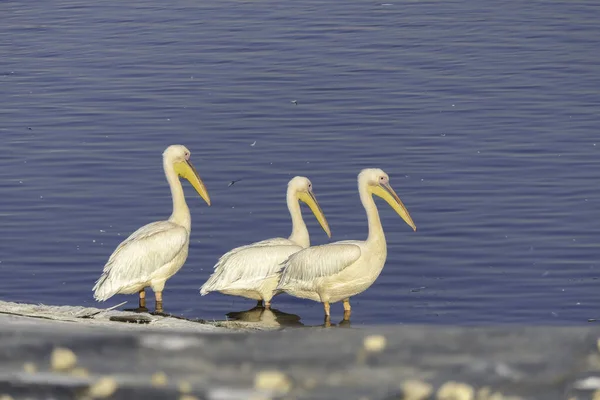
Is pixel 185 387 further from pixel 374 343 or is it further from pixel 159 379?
pixel 374 343

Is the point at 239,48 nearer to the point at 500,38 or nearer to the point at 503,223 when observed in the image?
the point at 500,38

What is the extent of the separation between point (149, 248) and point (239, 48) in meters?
12.1

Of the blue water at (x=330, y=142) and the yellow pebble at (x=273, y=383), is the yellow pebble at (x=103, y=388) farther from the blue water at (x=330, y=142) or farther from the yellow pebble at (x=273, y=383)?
the blue water at (x=330, y=142)

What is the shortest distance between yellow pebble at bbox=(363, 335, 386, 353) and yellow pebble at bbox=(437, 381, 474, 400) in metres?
0.15

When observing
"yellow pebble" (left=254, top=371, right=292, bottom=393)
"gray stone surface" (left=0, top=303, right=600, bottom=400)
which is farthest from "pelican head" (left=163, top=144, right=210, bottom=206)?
"yellow pebble" (left=254, top=371, right=292, bottom=393)

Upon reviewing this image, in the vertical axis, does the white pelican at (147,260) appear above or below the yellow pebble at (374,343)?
above

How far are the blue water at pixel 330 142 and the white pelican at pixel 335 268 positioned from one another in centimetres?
34

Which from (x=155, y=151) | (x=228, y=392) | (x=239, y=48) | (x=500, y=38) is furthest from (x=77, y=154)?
(x=228, y=392)

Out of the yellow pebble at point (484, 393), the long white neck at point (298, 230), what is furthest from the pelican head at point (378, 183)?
the yellow pebble at point (484, 393)

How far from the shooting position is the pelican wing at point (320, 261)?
9.73m

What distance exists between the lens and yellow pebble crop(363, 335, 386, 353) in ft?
7.45

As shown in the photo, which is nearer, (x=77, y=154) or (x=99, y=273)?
(x=99, y=273)

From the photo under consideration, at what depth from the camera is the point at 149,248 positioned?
10.1 m

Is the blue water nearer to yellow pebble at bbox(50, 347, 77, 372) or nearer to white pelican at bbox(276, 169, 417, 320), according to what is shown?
white pelican at bbox(276, 169, 417, 320)
